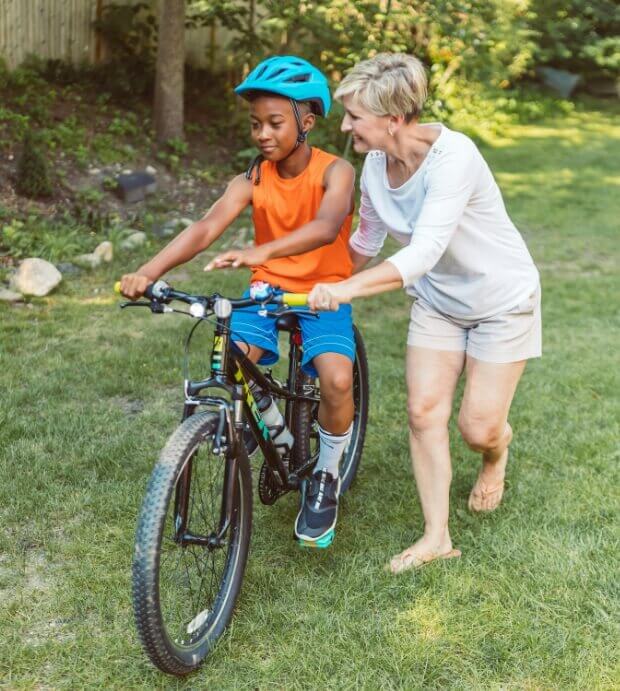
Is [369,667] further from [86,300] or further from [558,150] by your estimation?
[558,150]

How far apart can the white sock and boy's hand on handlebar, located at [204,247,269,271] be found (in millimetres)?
878

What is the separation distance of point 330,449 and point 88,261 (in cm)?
433

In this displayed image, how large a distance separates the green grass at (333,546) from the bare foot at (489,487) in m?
0.07

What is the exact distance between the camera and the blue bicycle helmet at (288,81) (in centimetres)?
307

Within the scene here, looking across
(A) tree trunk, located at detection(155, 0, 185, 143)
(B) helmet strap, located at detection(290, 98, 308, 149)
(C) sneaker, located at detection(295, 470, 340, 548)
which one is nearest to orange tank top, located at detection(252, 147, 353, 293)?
(B) helmet strap, located at detection(290, 98, 308, 149)

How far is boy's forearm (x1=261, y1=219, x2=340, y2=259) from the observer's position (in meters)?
2.94

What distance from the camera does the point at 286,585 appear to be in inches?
128

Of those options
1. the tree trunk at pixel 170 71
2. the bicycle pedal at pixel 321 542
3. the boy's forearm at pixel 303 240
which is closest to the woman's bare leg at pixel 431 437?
the bicycle pedal at pixel 321 542

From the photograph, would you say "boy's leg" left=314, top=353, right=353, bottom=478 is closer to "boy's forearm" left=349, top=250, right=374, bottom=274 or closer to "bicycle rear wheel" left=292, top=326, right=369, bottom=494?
"bicycle rear wheel" left=292, top=326, right=369, bottom=494

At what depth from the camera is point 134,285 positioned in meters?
2.72

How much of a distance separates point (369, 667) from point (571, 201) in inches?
364

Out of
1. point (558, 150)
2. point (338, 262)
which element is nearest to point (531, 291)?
point (338, 262)

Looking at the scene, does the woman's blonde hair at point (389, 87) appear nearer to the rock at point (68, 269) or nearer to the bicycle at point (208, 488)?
the bicycle at point (208, 488)

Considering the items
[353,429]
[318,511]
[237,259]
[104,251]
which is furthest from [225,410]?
[104,251]
